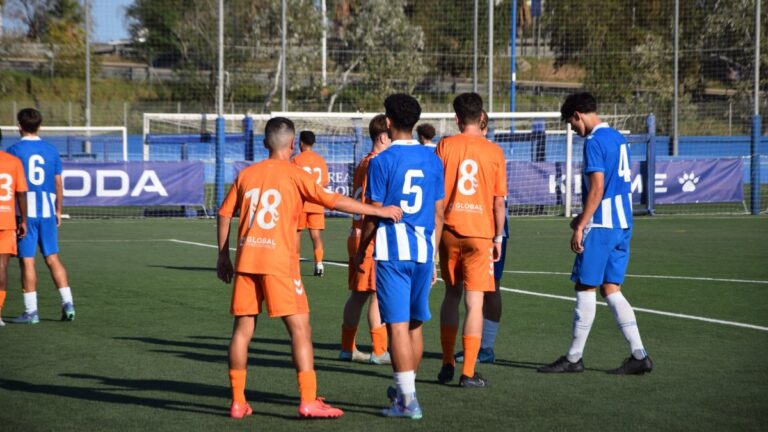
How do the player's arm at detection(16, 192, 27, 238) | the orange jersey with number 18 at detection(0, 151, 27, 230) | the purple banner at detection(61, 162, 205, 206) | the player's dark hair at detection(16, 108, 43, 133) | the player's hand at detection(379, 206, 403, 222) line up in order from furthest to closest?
the purple banner at detection(61, 162, 205, 206) < the player's dark hair at detection(16, 108, 43, 133) < the player's arm at detection(16, 192, 27, 238) < the orange jersey with number 18 at detection(0, 151, 27, 230) < the player's hand at detection(379, 206, 403, 222)

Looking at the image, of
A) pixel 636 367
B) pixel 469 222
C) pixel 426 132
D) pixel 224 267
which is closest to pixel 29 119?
pixel 426 132

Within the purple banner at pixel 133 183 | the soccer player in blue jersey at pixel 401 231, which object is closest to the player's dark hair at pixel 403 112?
the soccer player in blue jersey at pixel 401 231

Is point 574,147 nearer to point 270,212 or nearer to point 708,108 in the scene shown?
point 708,108

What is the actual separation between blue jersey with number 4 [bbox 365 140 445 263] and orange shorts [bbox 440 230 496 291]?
0.96m

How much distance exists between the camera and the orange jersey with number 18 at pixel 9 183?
10.0 metres

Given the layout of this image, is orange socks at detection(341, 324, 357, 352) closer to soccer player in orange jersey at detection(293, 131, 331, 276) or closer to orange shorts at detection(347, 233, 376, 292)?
orange shorts at detection(347, 233, 376, 292)

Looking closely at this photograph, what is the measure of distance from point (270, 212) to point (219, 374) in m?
2.10

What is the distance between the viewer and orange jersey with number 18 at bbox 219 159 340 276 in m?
6.58

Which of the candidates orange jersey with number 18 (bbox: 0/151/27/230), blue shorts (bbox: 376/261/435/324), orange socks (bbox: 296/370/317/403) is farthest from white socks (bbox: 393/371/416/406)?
orange jersey with number 18 (bbox: 0/151/27/230)

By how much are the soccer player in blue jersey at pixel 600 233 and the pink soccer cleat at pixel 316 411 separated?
7.04ft

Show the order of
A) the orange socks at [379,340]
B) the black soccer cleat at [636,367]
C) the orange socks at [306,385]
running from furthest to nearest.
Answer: the orange socks at [379,340], the black soccer cleat at [636,367], the orange socks at [306,385]

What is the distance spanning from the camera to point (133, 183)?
2547cm

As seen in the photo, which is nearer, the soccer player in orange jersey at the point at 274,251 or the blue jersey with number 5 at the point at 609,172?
the soccer player in orange jersey at the point at 274,251

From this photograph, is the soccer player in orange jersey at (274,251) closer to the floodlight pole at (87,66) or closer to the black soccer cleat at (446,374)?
the black soccer cleat at (446,374)
